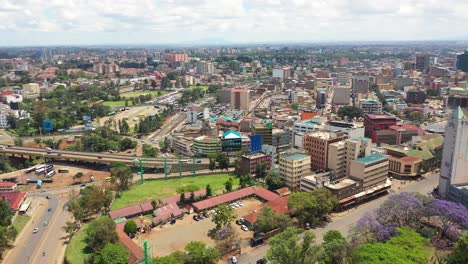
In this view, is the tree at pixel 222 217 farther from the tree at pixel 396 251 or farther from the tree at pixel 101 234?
the tree at pixel 396 251

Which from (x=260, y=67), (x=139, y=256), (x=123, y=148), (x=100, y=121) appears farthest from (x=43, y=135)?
(x=260, y=67)

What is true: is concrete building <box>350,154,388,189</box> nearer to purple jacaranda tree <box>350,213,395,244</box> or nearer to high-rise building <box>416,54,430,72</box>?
purple jacaranda tree <box>350,213,395,244</box>

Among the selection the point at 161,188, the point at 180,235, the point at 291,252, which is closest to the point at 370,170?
the point at 291,252

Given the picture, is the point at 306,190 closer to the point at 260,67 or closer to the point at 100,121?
the point at 100,121

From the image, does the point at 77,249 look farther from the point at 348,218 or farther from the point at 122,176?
the point at 348,218

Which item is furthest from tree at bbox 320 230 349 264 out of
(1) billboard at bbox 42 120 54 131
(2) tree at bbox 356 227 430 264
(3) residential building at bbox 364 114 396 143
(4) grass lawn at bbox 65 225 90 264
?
(1) billboard at bbox 42 120 54 131

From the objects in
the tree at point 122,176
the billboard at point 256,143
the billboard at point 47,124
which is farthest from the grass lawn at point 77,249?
the billboard at point 47,124
